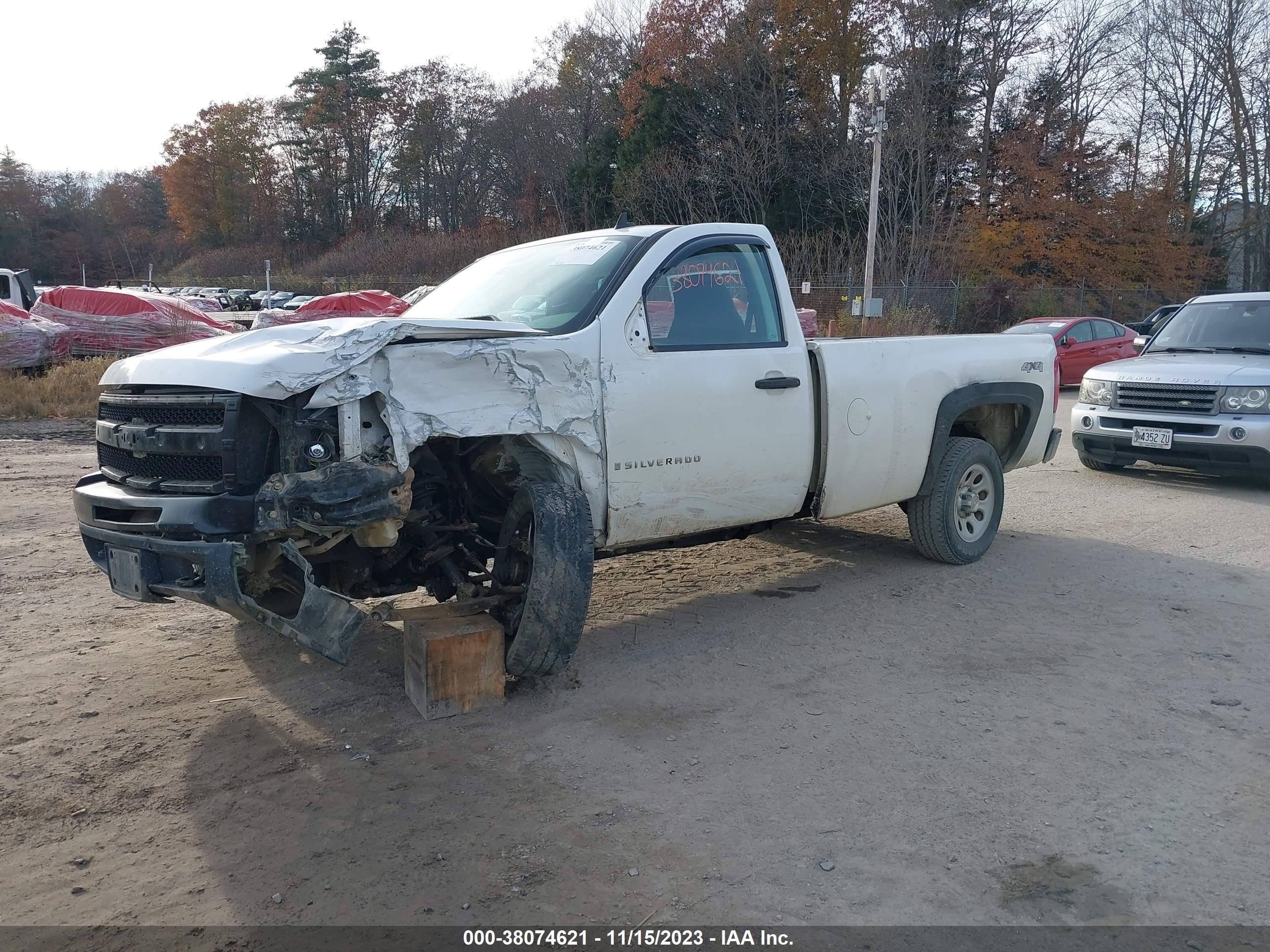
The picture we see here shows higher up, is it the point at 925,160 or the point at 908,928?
the point at 925,160

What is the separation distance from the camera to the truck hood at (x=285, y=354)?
12.1ft

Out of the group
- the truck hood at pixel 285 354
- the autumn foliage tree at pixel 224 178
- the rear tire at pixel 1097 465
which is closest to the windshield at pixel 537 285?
the truck hood at pixel 285 354

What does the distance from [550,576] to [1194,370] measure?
7718 millimetres

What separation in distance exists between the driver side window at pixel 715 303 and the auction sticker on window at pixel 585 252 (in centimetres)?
35

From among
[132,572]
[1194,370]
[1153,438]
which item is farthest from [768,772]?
[1194,370]

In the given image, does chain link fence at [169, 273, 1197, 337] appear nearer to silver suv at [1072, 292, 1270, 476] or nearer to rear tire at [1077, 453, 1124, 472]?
rear tire at [1077, 453, 1124, 472]

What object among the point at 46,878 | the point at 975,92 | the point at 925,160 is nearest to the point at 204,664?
the point at 46,878

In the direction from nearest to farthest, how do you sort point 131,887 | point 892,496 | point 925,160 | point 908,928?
point 908,928
point 131,887
point 892,496
point 925,160

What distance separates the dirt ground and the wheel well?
1.20 meters

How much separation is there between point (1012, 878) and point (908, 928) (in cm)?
45

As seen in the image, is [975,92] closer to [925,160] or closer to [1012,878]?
[925,160]

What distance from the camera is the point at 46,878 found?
3.08 m

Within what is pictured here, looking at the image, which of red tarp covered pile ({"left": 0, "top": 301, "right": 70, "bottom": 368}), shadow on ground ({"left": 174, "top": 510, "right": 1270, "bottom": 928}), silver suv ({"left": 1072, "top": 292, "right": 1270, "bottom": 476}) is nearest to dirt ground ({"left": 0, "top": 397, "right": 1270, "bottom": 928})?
shadow on ground ({"left": 174, "top": 510, "right": 1270, "bottom": 928})

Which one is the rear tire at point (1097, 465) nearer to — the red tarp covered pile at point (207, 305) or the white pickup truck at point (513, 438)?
the white pickup truck at point (513, 438)
